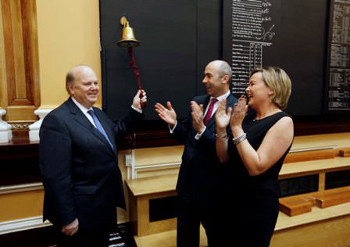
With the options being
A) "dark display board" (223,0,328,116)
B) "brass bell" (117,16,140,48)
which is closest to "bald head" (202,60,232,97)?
"brass bell" (117,16,140,48)

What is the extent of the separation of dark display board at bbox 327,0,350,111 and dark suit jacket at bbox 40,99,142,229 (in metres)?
2.87

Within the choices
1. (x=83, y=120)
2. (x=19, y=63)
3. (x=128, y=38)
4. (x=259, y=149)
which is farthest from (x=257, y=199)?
(x=19, y=63)

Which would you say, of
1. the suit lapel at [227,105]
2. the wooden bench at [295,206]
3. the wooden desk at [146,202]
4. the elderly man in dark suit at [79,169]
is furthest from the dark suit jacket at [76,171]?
the wooden bench at [295,206]

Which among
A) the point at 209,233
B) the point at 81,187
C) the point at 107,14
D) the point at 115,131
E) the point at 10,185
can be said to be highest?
the point at 107,14

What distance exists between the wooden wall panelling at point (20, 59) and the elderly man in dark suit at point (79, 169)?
80 cm

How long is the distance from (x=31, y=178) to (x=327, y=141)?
3383 mm

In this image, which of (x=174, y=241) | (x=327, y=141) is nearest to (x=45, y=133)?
(x=174, y=241)

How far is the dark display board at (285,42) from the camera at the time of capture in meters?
2.56

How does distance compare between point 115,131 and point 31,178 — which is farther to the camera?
point 31,178

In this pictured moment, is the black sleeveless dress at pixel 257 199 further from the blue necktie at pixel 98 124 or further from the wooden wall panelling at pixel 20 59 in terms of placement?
the wooden wall panelling at pixel 20 59

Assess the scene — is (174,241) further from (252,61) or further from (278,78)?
(252,61)

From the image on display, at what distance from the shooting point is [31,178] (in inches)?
77.0

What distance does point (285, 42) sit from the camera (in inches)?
111

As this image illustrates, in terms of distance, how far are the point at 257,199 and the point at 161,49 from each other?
5.03 ft
